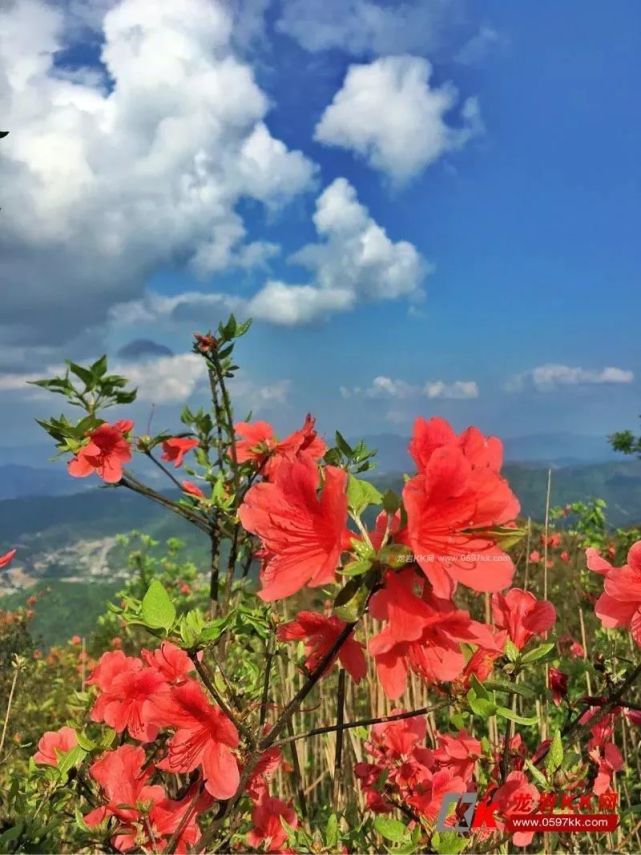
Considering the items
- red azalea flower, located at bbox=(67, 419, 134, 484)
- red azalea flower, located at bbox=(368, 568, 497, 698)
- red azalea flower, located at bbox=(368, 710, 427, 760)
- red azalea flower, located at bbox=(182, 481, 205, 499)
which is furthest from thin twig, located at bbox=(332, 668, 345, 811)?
red azalea flower, located at bbox=(67, 419, 134, 484)

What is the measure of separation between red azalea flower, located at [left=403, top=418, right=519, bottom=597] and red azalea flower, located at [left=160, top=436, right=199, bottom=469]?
1371 mm

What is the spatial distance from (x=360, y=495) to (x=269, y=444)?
3.27 ft

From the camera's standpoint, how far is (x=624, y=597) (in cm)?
109

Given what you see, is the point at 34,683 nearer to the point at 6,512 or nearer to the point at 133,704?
the point at 133,704

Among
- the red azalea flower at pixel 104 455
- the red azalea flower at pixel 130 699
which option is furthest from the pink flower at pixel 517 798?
the red azalea flower at pixel 104 455

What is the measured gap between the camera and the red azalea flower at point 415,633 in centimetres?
75

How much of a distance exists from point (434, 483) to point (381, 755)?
982 millimetres

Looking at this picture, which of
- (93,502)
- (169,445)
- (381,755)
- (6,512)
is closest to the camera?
(381,755)

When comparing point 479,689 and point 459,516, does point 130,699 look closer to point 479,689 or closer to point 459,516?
point 479,689

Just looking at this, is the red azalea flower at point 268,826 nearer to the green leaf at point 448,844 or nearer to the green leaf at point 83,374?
the green leaf at point 448,844

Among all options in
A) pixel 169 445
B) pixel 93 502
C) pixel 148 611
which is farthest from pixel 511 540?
pixel 93 502

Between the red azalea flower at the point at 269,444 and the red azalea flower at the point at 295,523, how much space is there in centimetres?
82

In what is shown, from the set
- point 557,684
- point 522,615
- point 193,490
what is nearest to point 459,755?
point 557,684

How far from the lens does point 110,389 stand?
176cm
